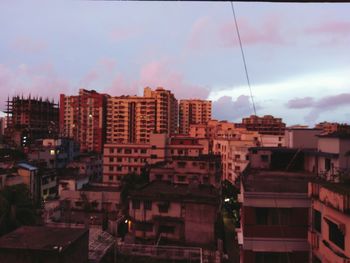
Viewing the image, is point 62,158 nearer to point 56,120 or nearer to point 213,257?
point 213,257

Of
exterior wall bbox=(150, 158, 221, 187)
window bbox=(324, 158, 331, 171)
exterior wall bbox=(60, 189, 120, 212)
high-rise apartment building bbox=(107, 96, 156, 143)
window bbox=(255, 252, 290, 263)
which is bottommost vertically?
exterior wall bbox=(60, 189, 120, 212)

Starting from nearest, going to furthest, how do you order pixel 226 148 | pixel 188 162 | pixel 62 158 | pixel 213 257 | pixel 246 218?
pixel 246 218 → pixel 213 257 → pixel 188 162 → pixel 62 158 → pixel 226 148

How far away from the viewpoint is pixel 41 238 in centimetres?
1247

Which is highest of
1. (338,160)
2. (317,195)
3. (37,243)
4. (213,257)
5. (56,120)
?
(56,120)

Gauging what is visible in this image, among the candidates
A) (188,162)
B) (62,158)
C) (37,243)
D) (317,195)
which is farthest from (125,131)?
A: (317,195)

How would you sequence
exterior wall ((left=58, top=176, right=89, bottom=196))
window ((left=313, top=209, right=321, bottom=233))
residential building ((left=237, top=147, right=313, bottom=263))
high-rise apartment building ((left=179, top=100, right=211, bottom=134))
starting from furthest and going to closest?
high-rise apartment building ((left=179, top=100, right=211, bottom=134))
exterior wall ((left=58, top=176, right=89, bottom=196))
residential building ((left=237, top=147, right=313, bottom=263))
window ((left=313, top=209, right=321, bottom=233))

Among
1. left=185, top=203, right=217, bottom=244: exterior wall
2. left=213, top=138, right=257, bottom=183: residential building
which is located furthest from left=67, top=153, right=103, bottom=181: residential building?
left=185, top=203, right=217, bottom=244: exterior wall

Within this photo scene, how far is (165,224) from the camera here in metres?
18.6

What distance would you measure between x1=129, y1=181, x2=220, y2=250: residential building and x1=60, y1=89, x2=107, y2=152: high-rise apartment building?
4545 cm

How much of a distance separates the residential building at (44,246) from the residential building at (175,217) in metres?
5.85

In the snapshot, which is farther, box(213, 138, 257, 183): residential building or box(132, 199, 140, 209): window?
box(213, 138, 257, 183): residential building

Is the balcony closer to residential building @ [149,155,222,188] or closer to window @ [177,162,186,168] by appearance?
residential building @ [149,155,222,188]

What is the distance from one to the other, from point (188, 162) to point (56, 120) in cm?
5752

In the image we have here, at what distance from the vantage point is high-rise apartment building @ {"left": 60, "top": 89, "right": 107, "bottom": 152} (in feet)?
210
